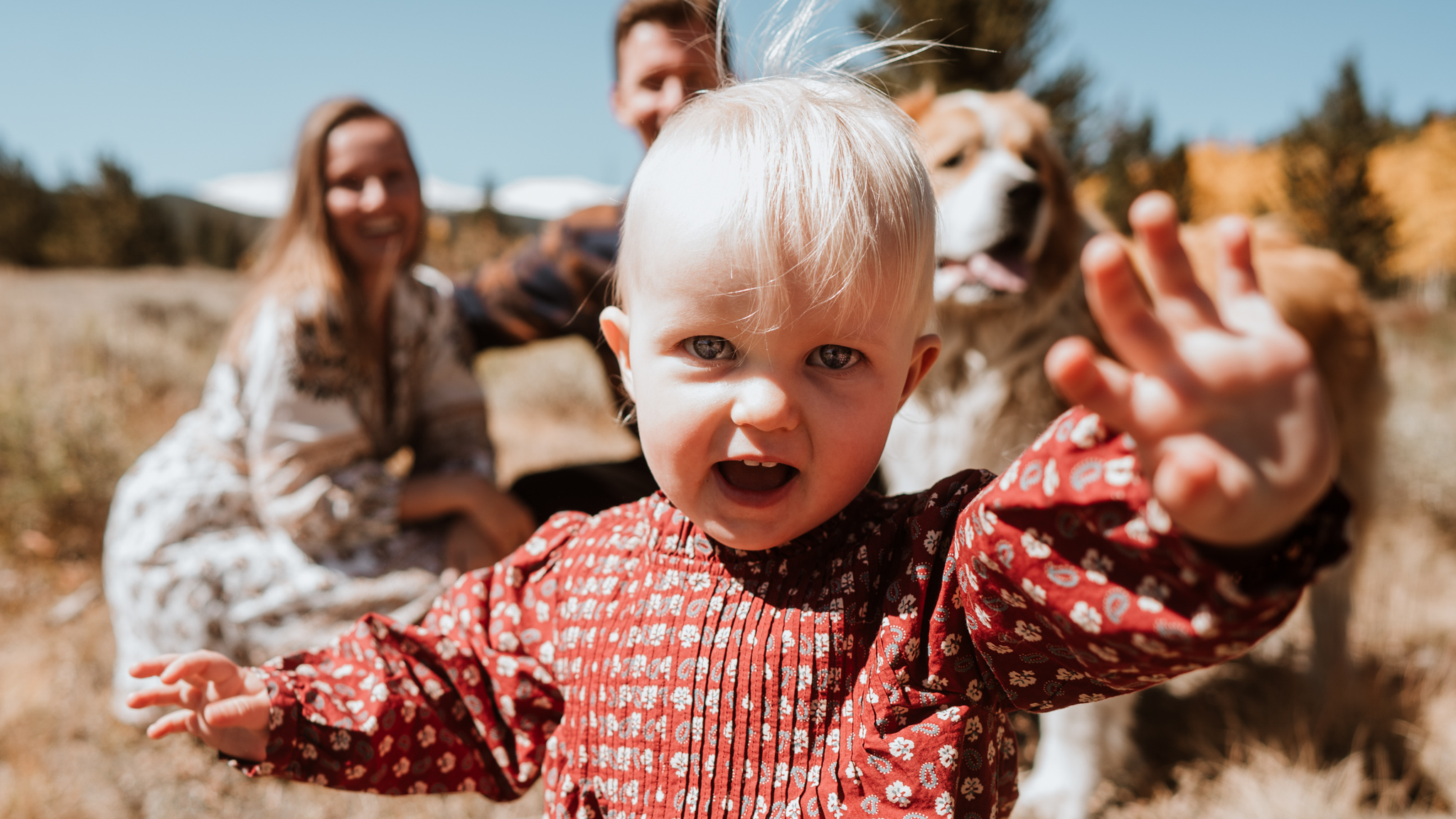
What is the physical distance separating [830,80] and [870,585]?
0.52 metres

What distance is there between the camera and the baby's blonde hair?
0.77 meters

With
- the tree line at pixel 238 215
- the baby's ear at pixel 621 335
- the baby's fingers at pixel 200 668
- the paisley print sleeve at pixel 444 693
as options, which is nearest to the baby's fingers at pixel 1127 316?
the baby's ear at pixel 621 335

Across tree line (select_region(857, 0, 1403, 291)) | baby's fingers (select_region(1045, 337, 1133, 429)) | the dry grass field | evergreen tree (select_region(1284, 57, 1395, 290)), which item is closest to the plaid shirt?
the dry grass field

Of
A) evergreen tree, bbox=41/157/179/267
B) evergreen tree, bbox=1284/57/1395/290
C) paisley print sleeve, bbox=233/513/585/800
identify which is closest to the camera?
paisley print sleeve, bbox=233/513/585/800

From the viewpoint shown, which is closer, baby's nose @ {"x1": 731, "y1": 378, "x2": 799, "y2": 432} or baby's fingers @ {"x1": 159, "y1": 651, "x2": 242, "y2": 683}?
baby's nose @ {"x1": 731, "y1": 378, "x2": 799, "y2": 432}

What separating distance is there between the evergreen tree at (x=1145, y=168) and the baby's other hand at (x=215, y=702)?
27.1 meters

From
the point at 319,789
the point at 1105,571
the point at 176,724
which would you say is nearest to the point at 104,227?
the point at 319,789

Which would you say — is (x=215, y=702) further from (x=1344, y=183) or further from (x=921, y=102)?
(x=1344, y=183)

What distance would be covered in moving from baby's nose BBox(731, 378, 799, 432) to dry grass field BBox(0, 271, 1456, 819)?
1.67 meters

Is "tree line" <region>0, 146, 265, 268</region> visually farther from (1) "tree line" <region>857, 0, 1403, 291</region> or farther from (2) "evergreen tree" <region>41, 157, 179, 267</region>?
(1) "tree line" <region>857, 0, 1403, 291</region>

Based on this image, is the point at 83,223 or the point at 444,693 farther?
the point at 83,223

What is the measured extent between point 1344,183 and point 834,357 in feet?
95.8

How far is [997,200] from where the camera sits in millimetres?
2021

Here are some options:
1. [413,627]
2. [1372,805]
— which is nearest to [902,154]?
[413,627]
